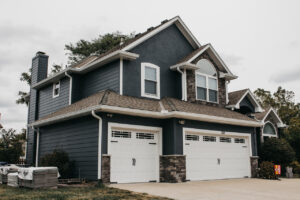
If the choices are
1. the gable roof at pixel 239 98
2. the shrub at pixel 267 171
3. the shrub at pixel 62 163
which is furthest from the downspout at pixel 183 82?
the shrub at pixel 62 163

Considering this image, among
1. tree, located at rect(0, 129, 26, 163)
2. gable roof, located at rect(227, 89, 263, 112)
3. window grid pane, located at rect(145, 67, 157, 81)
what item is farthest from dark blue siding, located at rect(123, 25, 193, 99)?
tree, located at rect(0, 129, 26, 163)

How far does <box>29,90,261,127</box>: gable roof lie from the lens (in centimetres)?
1232

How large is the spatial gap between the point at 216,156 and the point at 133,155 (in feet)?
15.2

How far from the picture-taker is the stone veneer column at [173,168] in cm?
1314

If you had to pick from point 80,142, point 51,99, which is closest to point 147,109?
point 80,142

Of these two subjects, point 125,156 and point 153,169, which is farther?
point 153,169

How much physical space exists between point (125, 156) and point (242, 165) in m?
7.15

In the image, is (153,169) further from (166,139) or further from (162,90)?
(162,90)

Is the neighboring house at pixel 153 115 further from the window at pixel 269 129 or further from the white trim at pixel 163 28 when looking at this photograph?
the window at pixel 269 129

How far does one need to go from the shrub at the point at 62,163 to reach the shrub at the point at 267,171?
367 inches

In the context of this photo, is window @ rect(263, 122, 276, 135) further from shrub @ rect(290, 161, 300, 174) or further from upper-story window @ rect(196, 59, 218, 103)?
upper-story window @ rect(196, 59, 218, 103)

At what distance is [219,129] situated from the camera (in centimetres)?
1570

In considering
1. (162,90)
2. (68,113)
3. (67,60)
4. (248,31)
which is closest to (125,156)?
(68,113)

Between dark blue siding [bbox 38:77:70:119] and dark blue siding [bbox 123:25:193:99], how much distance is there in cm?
443
